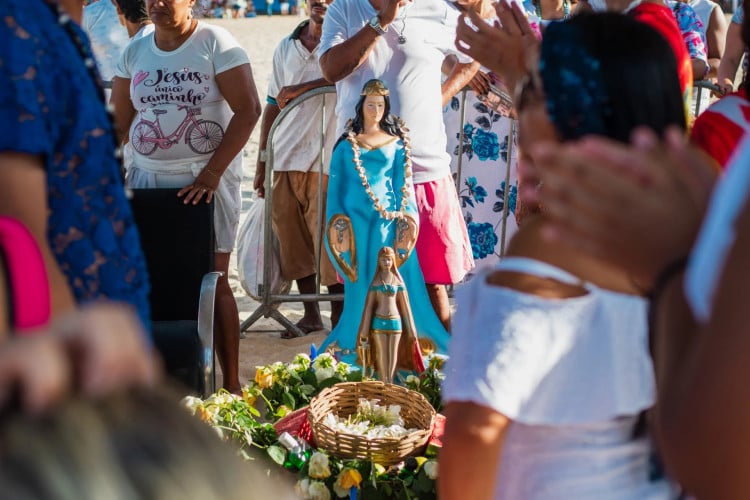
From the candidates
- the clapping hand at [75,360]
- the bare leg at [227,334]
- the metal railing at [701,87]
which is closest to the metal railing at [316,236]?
the bare leg at [227,334]

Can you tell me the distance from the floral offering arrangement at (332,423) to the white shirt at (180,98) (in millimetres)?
1233

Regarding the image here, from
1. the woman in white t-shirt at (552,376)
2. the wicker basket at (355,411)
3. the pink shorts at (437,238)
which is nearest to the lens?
the woman in white t-shirt at (552,376)

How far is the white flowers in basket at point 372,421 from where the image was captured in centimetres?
278

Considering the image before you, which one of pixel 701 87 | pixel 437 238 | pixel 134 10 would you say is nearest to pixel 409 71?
pixel 437 238

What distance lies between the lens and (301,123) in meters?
5.25

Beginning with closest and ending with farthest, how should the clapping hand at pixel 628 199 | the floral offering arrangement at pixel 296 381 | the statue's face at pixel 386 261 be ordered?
1. the clapping hand at pixel 628 199
2. the floral offering arrangement at pixel 296 381
3. the statue's face at pixel 386 261

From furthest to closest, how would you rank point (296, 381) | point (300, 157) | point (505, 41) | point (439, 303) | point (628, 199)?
point (300, 157)
point (439, 303)
point (296, 381)
point (505, 41)
point (628, 199)

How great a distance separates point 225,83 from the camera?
3998 millimetres

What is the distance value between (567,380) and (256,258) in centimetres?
417

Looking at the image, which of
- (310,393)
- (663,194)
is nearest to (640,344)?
(663,194)

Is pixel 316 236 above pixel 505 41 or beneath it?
beneath

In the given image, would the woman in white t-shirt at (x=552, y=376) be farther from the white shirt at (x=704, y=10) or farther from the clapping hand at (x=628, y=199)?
the white shirt at (x=704, y=10)

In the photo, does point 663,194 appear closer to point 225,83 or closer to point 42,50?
point 42,50

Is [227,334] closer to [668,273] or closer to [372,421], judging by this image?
[372,421]
